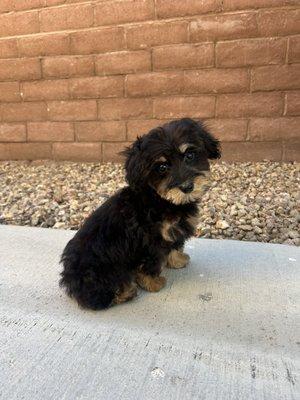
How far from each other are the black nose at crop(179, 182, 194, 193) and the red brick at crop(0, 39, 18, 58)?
17.4 ft

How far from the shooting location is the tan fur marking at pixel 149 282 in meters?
2.97

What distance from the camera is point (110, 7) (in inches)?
237

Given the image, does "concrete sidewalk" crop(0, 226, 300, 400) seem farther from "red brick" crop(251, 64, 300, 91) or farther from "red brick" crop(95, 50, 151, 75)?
"red brick" crop(95, 50, 151, 75)

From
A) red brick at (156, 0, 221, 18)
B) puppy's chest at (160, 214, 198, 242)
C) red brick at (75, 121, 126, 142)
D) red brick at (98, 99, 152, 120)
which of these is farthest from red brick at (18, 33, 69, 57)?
puppy's chest at (160, 214, 198, 242)

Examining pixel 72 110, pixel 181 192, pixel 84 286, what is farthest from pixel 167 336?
pixel 72 110

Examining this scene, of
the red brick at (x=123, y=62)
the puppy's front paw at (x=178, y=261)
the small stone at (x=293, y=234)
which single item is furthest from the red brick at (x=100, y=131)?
the puppy's front paw at (x=178, y=261)

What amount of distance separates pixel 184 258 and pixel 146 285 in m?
0.53

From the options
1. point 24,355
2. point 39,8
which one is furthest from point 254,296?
point 39,8

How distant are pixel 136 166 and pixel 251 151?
12.5 ft

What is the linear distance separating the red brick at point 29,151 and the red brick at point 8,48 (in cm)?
149

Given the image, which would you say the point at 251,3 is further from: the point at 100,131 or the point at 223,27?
the point at 100,131

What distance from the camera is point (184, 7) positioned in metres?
5.70

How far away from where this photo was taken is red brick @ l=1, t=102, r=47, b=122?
6.85 m

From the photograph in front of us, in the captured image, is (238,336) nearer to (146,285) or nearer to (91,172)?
(146,285)
